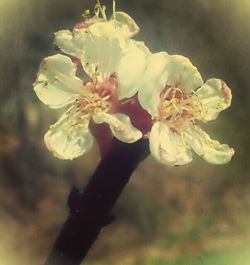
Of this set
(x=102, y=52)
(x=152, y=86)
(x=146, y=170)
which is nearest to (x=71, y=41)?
(x=102, y=52)

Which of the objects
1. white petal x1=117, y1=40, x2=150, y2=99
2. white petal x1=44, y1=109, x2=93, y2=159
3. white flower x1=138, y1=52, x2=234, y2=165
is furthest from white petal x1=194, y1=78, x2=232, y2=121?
white petal x1=44, y1=109, x2=93, y2=159

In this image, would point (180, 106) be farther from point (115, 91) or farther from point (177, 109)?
point (115, 91)

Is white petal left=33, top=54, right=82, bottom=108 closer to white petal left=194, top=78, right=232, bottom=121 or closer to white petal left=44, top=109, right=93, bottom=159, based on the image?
white petal left=44, top=109, right=93, bottom=159

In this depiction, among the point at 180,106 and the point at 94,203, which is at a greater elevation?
the point at 180,106

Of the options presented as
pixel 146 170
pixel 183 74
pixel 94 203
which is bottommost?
pixel 94 203

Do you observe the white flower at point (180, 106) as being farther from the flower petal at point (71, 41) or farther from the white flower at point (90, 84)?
the flower petal at point (71, 41)

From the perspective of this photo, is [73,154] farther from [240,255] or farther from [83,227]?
[240,255]
